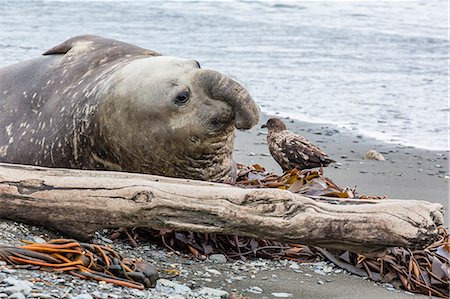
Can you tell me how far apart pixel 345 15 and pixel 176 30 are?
17.9ft

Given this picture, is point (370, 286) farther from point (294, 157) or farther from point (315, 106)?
point (315, 106)

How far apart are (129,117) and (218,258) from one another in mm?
943

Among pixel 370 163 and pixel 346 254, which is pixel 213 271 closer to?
pixel 346 254

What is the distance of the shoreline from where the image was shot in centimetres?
641

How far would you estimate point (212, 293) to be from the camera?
3.38m

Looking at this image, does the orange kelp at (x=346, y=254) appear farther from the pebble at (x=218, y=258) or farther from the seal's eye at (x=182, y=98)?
the seal's eye at (x=182, y=98)

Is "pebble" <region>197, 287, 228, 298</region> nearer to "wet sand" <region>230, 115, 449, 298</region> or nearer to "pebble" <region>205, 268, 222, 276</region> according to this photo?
"pebble" <region>205, 268, 222, 276</region>

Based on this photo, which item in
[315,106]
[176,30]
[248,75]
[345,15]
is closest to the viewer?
[315,106]

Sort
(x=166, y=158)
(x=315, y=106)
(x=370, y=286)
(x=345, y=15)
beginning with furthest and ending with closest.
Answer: (x=345, y=15) → (x=315, y=106) → (x=166, y=158) → (x=370, y=286)

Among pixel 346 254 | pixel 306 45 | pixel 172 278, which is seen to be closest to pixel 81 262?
pixel 172 278

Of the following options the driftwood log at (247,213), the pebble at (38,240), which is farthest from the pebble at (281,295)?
the pebble at (38,240)

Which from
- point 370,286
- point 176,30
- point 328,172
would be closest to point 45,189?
point 370,286

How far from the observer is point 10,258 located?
3.11 metres

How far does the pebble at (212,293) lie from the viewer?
335 centimetres
